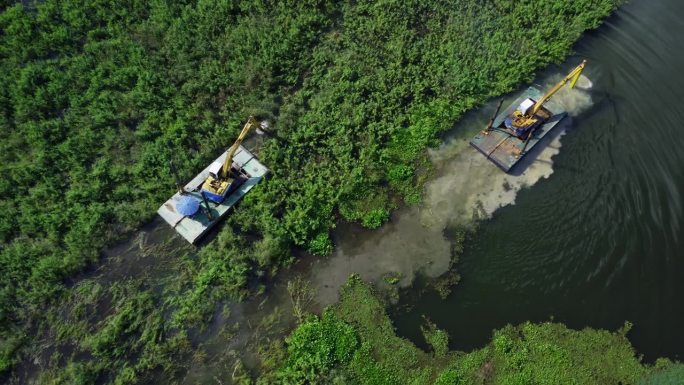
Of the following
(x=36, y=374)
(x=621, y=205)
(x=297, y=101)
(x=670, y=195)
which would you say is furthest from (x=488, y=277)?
(x=36, y=374)

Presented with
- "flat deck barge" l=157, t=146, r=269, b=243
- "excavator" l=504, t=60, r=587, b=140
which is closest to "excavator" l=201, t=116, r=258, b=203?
"flat deck barge" l=157, t=146, r=269, b=243

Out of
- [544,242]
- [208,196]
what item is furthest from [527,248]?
[208,196]

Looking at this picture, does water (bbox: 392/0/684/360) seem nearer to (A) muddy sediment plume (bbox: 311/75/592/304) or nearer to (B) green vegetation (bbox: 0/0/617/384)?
(A) muddy sediment plume (bbox: 311/75/592/304)

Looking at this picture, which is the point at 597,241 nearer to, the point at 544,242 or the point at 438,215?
the point at 544,242

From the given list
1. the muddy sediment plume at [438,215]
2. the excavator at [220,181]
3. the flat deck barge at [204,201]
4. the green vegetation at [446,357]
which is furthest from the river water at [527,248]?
the excavator at [220,181]

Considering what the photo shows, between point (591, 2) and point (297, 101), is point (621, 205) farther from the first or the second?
point (297, 101)
